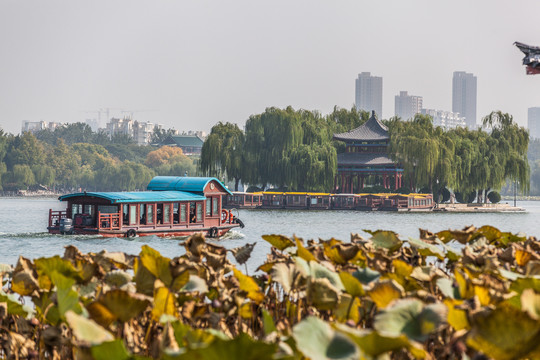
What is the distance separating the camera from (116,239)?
66.3ft

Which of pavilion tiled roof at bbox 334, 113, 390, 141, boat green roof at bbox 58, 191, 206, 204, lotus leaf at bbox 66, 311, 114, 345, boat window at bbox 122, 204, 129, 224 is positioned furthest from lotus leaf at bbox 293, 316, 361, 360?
pavilion tiled roof at bbox 334, 113, 390, 141

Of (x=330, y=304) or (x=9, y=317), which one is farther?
(x=9, y=317)

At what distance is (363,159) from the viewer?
146 feet

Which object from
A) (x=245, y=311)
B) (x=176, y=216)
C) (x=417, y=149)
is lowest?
(x=176, y=216)

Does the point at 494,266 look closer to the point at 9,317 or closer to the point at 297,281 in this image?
the point at 297,281

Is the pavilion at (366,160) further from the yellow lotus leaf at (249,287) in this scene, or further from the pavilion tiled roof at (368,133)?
the yellow lotus leaf at (249,287)

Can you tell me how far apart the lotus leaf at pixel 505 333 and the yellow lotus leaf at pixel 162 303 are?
1.11m

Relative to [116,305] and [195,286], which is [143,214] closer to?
[195,286]

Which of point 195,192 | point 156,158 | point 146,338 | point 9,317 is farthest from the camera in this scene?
point 156,158

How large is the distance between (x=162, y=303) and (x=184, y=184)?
2033 cm

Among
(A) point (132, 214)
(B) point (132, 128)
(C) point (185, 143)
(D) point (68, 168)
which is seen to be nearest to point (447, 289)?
(A) point (132, 214)

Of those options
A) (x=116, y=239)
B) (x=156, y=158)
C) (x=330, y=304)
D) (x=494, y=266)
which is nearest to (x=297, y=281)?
(x=330, y=304)

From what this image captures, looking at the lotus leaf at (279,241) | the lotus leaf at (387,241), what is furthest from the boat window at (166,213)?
the lotus leaf at (279,241)

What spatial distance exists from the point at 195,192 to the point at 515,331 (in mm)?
20693
